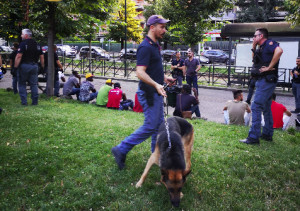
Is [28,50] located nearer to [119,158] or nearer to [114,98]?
[114,98]

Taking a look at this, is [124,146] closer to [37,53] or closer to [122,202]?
[122,202]

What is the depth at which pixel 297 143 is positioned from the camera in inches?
219

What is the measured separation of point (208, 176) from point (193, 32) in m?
21.4

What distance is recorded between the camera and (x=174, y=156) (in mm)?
3023

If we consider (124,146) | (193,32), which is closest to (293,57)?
(193,32)

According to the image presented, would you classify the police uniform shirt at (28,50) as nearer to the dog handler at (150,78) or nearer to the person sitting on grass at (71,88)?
the person sitting on grass at (71,88)

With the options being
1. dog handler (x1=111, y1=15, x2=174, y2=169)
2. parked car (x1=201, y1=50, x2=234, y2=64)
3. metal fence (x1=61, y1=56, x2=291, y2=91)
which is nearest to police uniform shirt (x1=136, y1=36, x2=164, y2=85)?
dog handler (x1=111, y1=15, x2=174, y2=169)

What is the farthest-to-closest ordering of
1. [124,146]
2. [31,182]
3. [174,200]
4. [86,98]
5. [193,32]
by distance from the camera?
1. [193,32]
2. [86,98]
3. [124,146]
4. [31,182]
5. [174,200]

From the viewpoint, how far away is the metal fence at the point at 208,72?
15.4 metres

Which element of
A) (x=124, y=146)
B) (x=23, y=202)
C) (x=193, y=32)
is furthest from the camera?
(x=193, y=32)

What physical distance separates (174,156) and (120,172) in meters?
1.16

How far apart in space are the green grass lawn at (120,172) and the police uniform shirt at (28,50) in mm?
2271

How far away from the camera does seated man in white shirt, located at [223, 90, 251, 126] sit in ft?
22.2

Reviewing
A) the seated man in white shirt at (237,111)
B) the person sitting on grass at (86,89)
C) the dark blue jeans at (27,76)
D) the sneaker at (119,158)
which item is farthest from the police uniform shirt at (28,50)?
the seated man in white shirt at (237,111)
